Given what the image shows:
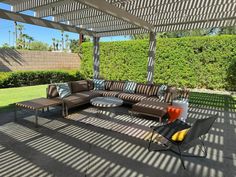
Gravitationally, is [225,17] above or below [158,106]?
above

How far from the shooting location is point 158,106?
5508 mm

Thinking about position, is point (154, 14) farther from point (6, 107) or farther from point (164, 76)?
point (6, 107)

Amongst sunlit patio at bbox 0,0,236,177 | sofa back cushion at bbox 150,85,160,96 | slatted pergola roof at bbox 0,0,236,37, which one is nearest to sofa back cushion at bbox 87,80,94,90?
sunlit patio at bbox 0,0,236,177

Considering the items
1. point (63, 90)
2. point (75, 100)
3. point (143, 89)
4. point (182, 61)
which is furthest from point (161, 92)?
point (182, 61)

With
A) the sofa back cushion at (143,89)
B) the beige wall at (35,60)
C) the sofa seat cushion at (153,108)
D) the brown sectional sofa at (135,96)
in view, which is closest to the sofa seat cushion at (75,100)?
the brown sectional sofa at (135,96)

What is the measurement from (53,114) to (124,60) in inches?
324

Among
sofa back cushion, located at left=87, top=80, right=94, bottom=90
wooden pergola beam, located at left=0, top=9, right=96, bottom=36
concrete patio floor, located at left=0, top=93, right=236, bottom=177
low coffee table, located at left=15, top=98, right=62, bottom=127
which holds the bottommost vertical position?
concrete patio floor, located at left=0, top=93, right=236, bottom=177

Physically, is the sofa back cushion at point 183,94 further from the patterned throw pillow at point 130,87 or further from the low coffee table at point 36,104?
the low coffee table at point 36,104

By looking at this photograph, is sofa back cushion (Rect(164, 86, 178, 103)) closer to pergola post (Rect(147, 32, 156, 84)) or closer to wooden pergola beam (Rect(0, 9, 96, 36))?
pergola post (Rect(147, 32, 156, 84))

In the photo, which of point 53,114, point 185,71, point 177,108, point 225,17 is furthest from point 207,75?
point 53,114

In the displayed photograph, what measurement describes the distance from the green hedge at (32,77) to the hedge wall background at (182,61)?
3.14 meters

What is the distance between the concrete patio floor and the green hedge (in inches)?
224

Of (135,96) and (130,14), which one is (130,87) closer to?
(135,96)

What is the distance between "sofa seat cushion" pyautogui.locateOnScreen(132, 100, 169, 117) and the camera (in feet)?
17.3
